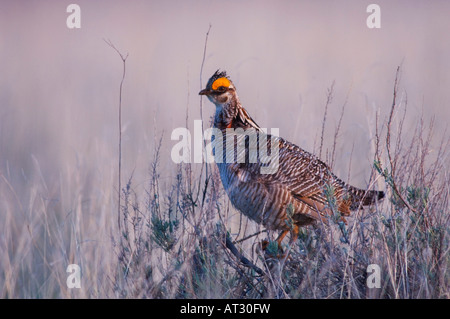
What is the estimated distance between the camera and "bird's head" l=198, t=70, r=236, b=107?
15.5ft

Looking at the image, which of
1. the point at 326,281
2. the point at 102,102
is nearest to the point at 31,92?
the point at 102,102

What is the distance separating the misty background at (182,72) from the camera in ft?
22.7

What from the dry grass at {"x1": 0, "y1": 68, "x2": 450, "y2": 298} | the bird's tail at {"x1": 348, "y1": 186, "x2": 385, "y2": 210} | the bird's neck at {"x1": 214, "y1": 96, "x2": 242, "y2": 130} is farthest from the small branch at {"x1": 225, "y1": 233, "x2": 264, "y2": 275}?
the bird's neck at {"x1": 214, "y1": 96, "x2": 242, "y2": 130}

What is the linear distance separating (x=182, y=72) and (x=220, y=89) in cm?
550

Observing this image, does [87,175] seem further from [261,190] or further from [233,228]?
[261,190]

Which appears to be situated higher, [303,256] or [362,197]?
[362,197]

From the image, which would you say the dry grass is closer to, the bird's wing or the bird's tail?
the bird's tail

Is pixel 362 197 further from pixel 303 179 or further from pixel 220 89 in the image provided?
pixel 220 89

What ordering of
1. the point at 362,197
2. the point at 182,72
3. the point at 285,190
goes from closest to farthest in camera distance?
1. the point at 362,197
2. the point at 285,190
3. the point at 182,72

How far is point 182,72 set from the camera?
10195mm

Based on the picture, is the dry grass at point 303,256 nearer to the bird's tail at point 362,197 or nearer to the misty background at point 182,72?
the bird's tail at point 362,197

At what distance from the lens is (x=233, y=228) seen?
586 centimetres

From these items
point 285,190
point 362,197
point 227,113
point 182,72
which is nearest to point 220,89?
point 227,113

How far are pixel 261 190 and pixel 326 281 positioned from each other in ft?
2.67
